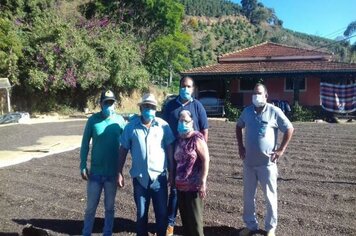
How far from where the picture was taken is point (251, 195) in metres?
5.15

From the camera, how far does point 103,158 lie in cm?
475

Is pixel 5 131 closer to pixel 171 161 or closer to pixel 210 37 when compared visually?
pixel 171 161

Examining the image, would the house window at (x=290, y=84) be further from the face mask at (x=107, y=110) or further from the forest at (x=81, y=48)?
the face mask at (x=107, y=110)

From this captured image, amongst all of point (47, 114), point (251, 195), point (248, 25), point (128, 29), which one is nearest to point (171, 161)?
point (251, 195)

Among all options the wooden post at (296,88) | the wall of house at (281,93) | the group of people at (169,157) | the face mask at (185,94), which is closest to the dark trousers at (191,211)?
the group of people at (169,157)

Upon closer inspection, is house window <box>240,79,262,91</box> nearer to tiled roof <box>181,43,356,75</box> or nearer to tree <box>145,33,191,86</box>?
tiled roof <box>181,43,356,75</box>

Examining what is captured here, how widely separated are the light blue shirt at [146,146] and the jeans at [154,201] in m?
0.06

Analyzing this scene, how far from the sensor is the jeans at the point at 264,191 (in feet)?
16.2

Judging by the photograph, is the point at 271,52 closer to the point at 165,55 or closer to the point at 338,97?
the point at 338,97

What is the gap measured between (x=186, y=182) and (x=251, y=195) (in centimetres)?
116

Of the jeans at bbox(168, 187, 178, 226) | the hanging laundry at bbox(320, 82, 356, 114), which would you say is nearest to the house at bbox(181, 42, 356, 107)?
the hanging laundry at bbox(320, 82, 356, 114)

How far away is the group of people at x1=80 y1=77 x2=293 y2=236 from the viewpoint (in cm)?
441

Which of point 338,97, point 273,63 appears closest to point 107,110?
point 338,97

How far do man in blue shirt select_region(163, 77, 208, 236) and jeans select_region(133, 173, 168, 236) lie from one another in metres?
0.42
